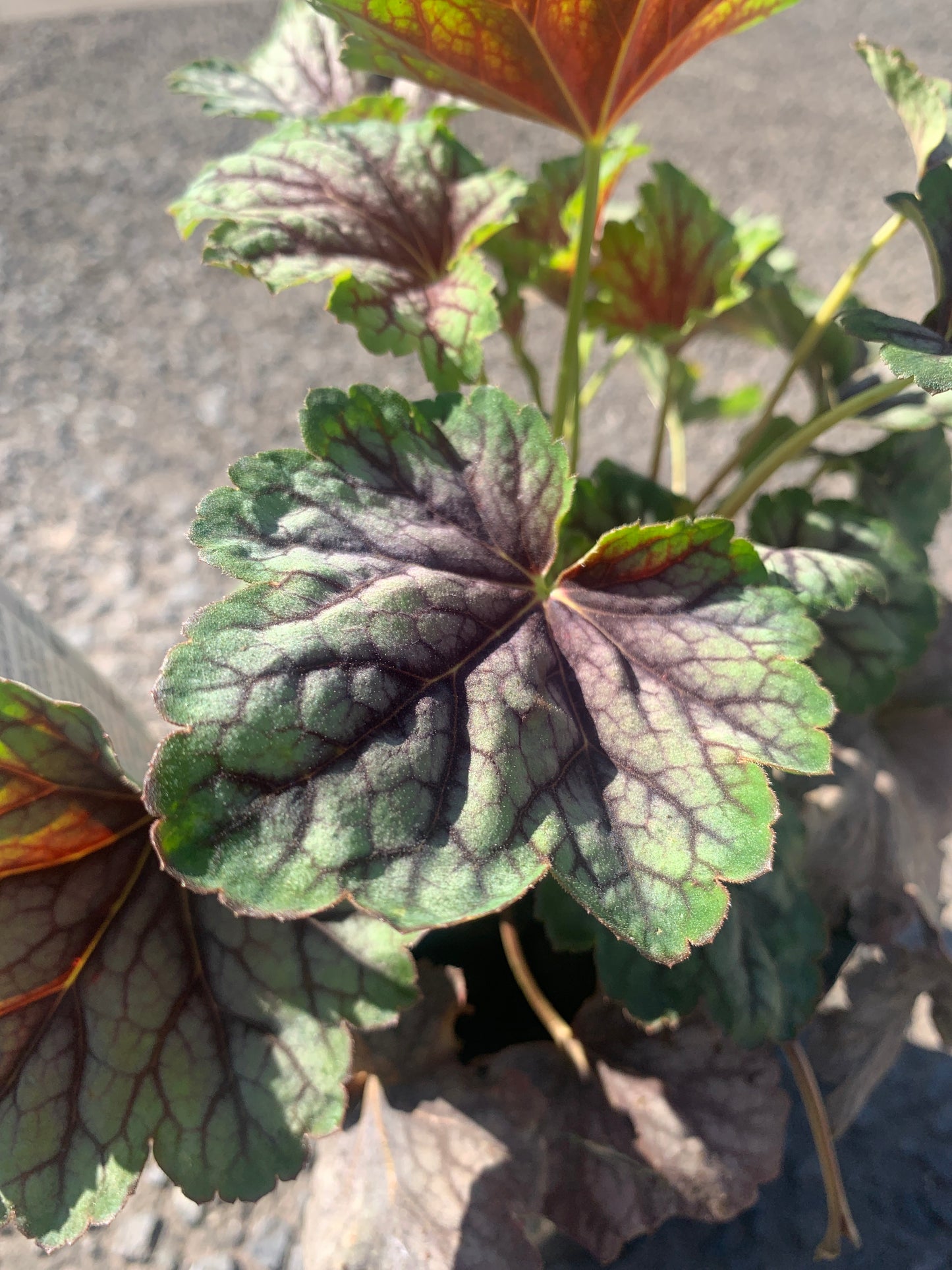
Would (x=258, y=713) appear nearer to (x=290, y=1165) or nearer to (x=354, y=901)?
(x=354, y=901)

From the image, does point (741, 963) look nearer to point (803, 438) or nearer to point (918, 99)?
point (803, 438)

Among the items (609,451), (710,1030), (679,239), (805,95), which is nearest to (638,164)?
(805,95)

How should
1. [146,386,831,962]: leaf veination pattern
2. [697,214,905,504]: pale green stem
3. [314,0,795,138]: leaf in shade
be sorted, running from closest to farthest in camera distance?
[146,386,831,962]: leaf veination pattern < [314,0,795,138]: leaf in shade < [697,214,905,504]: pale green stem

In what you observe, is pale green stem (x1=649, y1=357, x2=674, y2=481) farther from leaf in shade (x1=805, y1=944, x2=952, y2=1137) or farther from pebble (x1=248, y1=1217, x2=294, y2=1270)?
pebble (x1=248, y1=1217, x2=294, y2=1270)

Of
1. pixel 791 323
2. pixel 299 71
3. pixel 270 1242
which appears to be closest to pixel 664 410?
pixel 791 323

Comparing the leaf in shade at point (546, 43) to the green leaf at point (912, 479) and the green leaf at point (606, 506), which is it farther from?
the green leaf at point (912, 479)

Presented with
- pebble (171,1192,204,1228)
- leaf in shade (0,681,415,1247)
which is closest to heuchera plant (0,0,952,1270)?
leaf in shade (0,681,415,1247)
